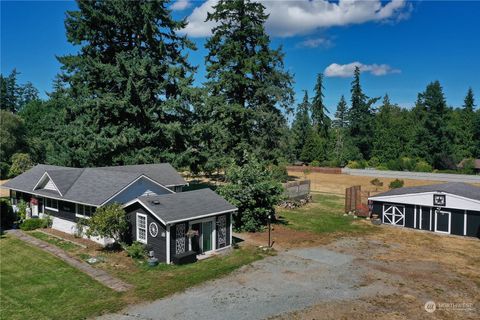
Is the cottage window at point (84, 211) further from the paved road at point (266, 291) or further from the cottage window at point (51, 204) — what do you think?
the paved road at point (266, 291)

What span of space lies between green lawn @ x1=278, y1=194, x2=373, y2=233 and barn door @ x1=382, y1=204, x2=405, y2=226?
198 centimetres

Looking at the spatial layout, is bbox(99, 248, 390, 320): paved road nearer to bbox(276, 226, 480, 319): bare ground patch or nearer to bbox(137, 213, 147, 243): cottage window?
bbox(276, 226, 480, 319): bare ground patch

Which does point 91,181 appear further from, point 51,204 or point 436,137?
point 436,137

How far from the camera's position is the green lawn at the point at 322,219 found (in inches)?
1059

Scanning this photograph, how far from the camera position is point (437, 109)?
245ft

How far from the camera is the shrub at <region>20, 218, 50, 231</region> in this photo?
25000 mm

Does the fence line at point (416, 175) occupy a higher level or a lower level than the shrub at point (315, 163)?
lower

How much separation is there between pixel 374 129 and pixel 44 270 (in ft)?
254

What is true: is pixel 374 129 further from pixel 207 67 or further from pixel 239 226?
pixel 239 226

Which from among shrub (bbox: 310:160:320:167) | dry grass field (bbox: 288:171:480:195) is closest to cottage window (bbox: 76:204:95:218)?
dry grass field (bbox: 288:171:480:195)

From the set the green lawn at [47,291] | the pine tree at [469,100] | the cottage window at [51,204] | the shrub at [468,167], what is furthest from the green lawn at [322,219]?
the pine tree at [469,100]

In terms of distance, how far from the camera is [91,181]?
25156mm

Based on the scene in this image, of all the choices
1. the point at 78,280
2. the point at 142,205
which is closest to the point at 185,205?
the point at 142,205

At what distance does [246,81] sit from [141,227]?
26.9m
